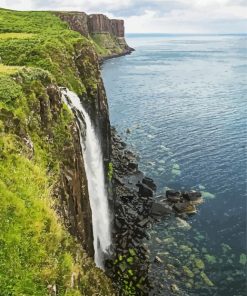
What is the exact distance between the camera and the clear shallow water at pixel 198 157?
36719mm

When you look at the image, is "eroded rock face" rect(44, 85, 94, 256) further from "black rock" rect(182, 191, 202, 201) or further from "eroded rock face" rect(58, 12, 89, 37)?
"eroded rock face" rect(58, 12, 89, 37)

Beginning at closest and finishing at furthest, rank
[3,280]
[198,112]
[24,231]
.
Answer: [3,280] → [24,231] → [198,112]

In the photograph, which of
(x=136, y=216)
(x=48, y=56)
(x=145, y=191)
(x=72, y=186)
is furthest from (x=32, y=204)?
(x=145, y=191)

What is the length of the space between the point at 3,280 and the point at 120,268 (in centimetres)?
2118

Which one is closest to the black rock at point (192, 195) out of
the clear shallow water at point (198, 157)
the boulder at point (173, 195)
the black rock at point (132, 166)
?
the boulder at point (173, 195)

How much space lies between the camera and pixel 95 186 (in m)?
34.8

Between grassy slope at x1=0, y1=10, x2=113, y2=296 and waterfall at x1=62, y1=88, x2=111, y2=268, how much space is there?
17.8ft

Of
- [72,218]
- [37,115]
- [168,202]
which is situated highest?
[37,115]

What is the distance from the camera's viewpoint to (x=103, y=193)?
38062 mm

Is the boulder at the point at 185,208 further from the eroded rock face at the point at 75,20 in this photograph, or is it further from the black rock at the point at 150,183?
the eroded rock face at the point at 75,20

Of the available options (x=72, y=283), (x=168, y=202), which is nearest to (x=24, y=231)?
(x=72, y=283)

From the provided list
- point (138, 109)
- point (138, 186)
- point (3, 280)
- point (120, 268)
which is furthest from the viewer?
point (138, 109)

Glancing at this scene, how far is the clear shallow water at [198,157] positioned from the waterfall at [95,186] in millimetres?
5411

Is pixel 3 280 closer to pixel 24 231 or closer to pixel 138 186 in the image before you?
pixel 24 231
